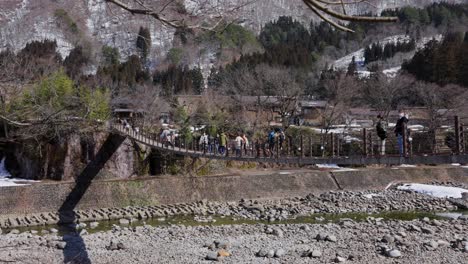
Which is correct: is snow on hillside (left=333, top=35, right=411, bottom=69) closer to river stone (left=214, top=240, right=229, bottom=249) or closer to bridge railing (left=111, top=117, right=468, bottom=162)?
bridge railing (left=111, top=117, right=468, bottom=162)

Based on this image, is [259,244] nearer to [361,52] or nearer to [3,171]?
[3,171]

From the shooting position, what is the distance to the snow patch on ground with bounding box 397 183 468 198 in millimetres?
17247

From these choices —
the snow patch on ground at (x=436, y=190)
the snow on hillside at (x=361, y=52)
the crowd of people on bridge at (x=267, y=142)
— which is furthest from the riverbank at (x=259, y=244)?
the snow on hillside at (x=361, y=52)

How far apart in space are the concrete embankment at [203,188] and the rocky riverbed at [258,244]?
9.92 ft

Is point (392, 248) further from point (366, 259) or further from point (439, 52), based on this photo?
point (439, 52)

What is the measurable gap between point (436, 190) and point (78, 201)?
1324 cm

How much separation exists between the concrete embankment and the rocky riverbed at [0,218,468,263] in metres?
3.02

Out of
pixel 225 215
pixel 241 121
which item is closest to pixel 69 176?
pixel 225 215

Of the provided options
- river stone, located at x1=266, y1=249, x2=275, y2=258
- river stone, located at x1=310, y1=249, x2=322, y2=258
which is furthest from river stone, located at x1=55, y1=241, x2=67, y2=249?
river stone, located at x1=310, y1=249, x2=322, y2=258

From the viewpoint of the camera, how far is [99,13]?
10.0 ft

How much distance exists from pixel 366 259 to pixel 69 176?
40.5ft

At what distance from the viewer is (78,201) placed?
601 inches

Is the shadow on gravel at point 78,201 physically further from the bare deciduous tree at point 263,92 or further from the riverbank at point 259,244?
the bare deciduous tree at point 263,92

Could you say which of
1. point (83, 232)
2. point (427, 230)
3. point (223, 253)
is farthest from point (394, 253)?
point (83, 232)
